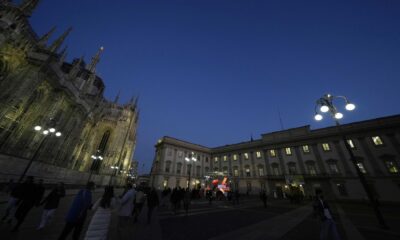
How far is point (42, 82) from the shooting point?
2298 centimetres

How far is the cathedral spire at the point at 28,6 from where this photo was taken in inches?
960

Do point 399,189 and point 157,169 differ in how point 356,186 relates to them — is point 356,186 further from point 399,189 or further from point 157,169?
point 157,169

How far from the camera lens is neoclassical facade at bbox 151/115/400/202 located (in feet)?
79.5

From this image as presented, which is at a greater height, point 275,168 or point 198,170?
point 198,170

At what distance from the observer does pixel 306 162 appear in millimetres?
30953

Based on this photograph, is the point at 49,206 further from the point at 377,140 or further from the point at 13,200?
the point at 377,140

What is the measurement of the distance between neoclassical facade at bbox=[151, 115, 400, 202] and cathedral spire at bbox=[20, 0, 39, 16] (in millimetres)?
33988

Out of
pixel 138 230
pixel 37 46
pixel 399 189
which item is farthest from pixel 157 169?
pixel 399 189

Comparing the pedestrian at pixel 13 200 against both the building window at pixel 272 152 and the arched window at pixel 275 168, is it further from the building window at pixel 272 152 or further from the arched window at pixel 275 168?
the building window at pixel 272 152

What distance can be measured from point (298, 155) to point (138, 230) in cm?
3473

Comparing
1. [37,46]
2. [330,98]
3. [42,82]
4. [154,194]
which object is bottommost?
Answer: [154,194]

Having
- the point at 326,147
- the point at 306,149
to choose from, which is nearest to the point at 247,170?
the point at 306,149

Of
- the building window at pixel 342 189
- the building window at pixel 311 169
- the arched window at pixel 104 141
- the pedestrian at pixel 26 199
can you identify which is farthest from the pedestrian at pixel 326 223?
the arched window at pixel 104 141

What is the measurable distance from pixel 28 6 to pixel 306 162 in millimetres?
56734
